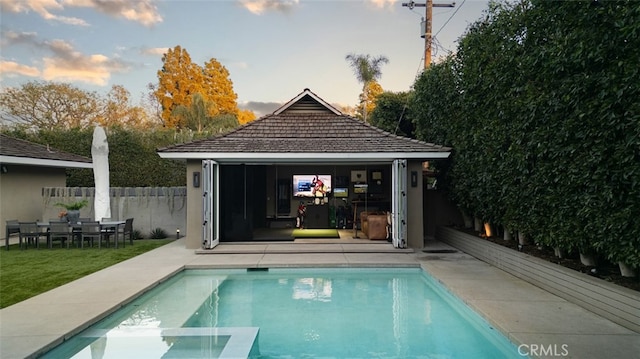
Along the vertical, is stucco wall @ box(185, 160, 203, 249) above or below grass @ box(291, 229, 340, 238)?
above

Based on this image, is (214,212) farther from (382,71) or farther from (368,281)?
(382,71)

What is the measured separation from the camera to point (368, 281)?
757 cm

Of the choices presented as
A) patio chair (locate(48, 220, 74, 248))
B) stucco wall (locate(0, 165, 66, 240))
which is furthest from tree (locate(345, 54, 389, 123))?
patio chair (locate(48, 220, 74, 248))

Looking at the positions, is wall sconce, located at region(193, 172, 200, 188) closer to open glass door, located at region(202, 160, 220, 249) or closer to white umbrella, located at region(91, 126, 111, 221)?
open glass door, located at region(202, 160, 220, 249)

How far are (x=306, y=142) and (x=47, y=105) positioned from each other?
Answer: 67.6 feet

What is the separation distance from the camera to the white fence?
1270 cm

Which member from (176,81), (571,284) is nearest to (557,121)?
(571,284)

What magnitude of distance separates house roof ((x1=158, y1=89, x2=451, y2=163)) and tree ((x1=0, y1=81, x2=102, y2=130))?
17851 mm

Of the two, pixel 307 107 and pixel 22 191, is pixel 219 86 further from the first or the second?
pixel 307 107

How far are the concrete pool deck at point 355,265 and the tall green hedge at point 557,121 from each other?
37.4 inches

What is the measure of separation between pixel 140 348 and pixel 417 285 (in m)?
4.88

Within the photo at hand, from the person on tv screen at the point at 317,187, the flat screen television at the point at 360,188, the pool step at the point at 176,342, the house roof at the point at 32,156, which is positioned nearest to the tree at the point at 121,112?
the house roof at the point at 32,156

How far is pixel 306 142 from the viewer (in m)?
10.8

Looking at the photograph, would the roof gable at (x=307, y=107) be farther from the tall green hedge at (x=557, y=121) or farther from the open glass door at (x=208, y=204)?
the tall green hedge at (x=557, y=121)
